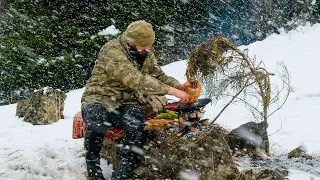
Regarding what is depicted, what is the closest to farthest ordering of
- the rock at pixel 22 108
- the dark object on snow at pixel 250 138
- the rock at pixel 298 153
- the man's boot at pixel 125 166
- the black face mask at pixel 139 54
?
the man's boot at pixel 125 166 < the black face mask at pixel 139 54 < the dark object on snow at pixel 250 138 < the rock at pixel 298 153 < the rock at pixel 22 108

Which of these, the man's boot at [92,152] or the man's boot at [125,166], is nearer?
the man's boot at [125,166]

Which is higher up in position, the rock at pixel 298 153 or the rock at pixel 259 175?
the rock at pixel 298 153

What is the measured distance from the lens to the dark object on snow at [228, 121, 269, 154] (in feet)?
19.5

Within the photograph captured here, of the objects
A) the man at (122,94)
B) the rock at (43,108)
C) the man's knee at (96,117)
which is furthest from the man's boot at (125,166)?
the rock at (43,108)

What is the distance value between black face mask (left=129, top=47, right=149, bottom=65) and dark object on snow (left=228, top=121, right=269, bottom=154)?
2.04 m

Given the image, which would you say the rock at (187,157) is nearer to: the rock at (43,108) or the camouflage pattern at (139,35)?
the camouflage pattern at (139,35)

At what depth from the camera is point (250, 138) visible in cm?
607

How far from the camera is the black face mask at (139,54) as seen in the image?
427cm

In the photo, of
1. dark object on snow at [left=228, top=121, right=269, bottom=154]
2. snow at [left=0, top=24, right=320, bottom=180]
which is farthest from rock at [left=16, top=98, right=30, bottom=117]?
dark object on snow at [left=228, top=121, right=269, bottom=154]

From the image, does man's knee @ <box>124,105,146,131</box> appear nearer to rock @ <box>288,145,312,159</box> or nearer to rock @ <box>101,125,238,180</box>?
rock @ <box>101,125,238,180</box>

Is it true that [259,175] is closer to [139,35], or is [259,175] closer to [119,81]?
[119,81]

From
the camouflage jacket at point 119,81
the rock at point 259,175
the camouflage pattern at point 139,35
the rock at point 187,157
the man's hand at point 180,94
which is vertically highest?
the camouflage pattern at point 139,35

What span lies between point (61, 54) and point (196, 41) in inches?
191

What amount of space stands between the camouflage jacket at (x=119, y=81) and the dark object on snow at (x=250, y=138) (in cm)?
193
